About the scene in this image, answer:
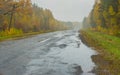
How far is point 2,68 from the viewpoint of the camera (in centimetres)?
1216

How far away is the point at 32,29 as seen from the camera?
254 feet

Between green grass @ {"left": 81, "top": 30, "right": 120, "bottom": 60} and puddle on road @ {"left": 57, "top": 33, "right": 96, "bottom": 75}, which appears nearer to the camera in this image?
puddle on road @ {"left": 57, "top": 33, "right": 96, "bottom": 75}

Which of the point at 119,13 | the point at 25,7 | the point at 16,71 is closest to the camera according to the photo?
the point at 16,71

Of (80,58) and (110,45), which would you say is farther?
(110,45)

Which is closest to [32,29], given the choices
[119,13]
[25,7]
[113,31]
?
[25,7]

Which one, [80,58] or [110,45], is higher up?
[80,58]

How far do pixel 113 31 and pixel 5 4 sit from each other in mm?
20377

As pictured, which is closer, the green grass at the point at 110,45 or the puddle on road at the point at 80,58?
the puddle on road at the point at 80,58

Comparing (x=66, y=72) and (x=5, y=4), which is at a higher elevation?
(x=5, y=4)

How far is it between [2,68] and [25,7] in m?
43.1

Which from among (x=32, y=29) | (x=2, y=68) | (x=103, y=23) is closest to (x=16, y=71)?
(x=2, y=68)

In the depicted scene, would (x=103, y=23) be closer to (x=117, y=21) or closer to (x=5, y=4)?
(x=117, y=21)

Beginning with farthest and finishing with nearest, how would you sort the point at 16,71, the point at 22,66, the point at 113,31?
the point at 113,31 → the point at 22,66 → the point at 16,71

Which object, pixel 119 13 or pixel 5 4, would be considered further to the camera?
pixel 5 4
